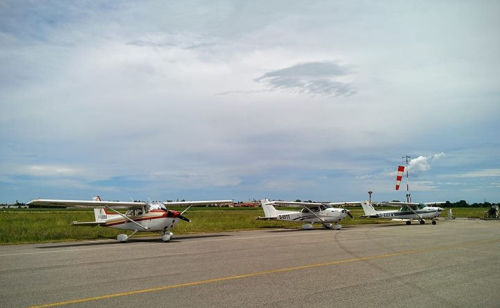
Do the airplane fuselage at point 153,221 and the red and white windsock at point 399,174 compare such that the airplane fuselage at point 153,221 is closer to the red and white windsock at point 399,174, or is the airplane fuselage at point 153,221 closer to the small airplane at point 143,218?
the small airplane at point 143,218

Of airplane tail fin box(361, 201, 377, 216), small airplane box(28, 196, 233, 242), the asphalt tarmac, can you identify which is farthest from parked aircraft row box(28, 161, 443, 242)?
the asphalt tarmac

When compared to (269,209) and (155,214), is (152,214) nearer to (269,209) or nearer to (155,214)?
(155,214)

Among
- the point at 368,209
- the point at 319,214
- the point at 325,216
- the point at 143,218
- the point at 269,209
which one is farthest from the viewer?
the point at 368,209

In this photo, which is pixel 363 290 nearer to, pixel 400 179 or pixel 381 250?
pixel 381 250

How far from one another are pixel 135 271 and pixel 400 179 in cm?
4565

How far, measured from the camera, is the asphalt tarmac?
22.0 feet

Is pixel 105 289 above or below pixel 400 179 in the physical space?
below

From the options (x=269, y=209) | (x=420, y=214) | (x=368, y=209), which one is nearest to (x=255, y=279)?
(x=269, y=209)

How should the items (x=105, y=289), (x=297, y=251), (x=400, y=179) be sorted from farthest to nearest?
(x=400, y=179)
(x=297, y=251)
(x=105, y=289)

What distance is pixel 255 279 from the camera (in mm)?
8656

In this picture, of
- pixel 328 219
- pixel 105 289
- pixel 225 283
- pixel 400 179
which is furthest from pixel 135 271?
pixel 400 179

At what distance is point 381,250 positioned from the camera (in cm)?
1412

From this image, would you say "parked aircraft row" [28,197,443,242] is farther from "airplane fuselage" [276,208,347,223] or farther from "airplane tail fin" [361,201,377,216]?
"airplane tail fin" [361,201,377,216]

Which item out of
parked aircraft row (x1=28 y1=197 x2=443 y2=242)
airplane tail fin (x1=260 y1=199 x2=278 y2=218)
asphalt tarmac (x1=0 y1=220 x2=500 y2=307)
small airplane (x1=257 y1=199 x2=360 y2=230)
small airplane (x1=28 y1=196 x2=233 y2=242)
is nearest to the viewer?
asphalt tarmac (x1=0 y1=220 x2=500 y2=307)
